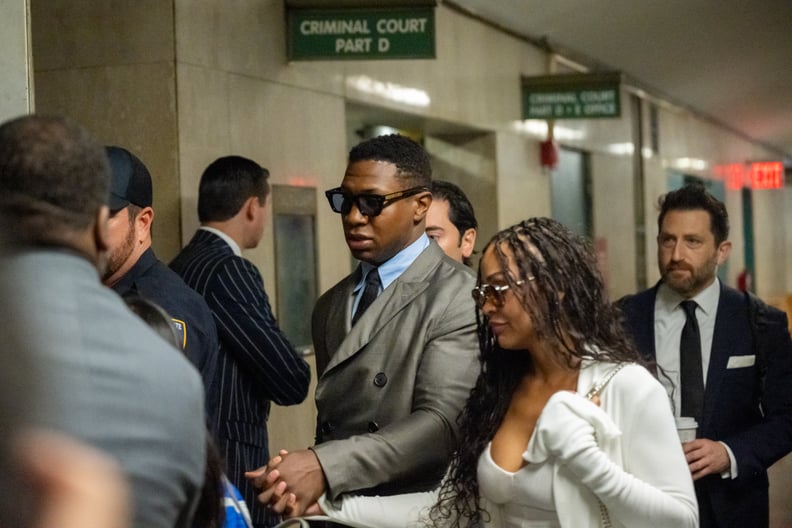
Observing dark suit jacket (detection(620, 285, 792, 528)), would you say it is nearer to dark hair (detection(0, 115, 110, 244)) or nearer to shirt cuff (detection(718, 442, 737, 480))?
shirt cuff (detection(718, 442, 737, 480))

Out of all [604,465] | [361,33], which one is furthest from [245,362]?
[361,33]

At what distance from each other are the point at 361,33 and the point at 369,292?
149 inches

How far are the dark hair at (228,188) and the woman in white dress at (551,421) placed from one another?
2258mm

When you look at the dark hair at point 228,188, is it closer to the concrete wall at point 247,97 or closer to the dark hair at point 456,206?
the dark hair at point 456,206

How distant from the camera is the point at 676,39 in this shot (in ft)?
46.5

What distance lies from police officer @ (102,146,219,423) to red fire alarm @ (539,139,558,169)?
8895 mm

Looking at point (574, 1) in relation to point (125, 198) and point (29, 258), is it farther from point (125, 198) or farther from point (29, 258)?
point (29, 258)

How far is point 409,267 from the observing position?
333cm

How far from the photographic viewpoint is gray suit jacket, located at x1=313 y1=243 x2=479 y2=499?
9.89ft

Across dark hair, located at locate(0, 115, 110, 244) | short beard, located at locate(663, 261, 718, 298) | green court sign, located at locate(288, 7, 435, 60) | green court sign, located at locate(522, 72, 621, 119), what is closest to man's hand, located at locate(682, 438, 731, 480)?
short beard, located at locate(663, 261, 718, 298)

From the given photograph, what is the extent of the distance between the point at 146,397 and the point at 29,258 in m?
0.23

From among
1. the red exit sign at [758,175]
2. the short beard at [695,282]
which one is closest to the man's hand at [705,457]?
the short beard at [695,282]

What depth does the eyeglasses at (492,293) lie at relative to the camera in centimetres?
275

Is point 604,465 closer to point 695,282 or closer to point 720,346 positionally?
point 720,346
